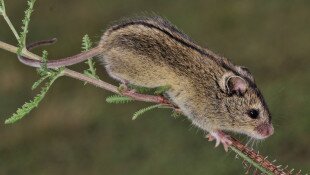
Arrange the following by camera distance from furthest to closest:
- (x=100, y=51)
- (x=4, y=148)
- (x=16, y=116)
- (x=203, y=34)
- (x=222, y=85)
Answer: (x=203, y=34), (x=4, y=148), (x=222, y=85), (x=100, y=51), (x=16, y=116)

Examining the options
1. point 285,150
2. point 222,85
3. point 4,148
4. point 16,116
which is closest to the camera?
point 16,116

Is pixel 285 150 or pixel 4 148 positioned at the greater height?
pixel 285 150

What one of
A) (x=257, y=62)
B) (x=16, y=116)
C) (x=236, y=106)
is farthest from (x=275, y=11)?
(x=16, y=116)

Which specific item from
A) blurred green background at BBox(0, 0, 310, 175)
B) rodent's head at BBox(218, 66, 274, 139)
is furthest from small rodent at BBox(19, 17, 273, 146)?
blurred green background at BBox(0, 0, 310, 175)

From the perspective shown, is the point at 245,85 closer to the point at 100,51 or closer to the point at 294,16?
the point at 100,51

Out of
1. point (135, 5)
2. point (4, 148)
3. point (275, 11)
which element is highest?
point (275, 11)

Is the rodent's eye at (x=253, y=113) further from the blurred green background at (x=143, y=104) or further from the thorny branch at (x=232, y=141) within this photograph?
the blurred green background at (x=143, y=104)

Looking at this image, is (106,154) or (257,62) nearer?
(106,154)
